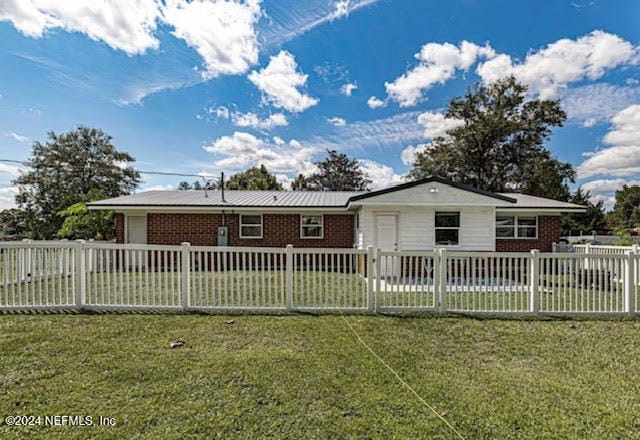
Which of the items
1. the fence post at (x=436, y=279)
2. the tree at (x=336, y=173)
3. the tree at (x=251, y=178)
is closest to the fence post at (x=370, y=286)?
the fence post at (x=436, y=279)

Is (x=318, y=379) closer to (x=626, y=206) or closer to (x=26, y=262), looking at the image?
(x=26, y=262)

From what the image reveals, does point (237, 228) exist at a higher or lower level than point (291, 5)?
lower

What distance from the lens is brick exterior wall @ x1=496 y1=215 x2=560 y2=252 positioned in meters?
15.0

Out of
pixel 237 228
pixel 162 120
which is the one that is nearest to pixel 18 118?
pixel 162 120

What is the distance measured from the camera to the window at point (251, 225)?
1509 centimetres

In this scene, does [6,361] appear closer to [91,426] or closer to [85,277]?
[91,426]

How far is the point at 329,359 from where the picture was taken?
4027mm

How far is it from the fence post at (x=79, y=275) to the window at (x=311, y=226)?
373 inches

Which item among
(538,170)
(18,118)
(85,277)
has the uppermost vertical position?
(18,118)

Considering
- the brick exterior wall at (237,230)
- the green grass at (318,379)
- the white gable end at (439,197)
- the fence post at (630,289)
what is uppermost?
the white gable end at (439,197)

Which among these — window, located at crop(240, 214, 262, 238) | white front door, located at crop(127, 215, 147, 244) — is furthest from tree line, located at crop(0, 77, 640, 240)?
window, located at crop(240, 214, 262, 238)

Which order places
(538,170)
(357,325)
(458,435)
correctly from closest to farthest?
(458,435), (357,325), (538,170)

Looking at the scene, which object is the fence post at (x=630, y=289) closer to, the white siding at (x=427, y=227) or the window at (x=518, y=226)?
the white siding at (x=427, y=227)

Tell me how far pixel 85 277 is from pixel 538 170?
2833cm
